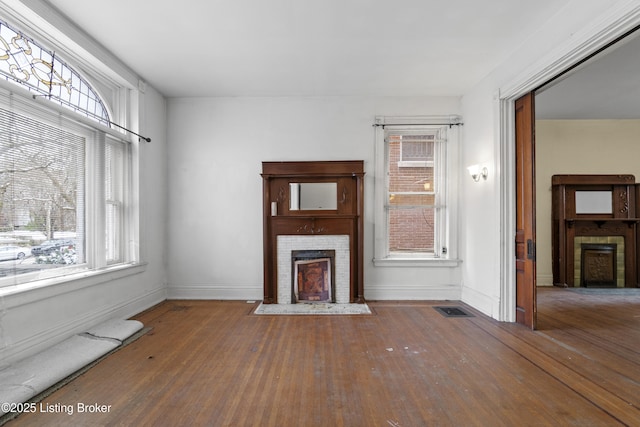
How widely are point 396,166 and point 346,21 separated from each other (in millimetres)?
2334

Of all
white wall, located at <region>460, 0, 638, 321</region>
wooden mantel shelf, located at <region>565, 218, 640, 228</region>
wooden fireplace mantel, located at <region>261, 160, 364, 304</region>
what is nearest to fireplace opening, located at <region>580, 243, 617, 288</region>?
wooden mantel shelf, located at <region>565, 218, 640, 228</region>

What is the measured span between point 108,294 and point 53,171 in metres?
1.47

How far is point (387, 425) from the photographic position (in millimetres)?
1802

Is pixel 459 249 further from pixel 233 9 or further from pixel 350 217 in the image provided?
pixel 233 9

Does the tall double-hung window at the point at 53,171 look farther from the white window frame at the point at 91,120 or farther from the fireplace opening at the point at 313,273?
the fireplace opening at the point at 313,273

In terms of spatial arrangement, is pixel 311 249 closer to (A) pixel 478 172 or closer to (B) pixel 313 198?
(B) pixel 313 198

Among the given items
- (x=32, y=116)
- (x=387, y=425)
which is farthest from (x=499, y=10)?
(x=32, y=116)

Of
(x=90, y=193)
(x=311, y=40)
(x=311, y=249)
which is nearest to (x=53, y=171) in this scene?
(x=90, y=193)

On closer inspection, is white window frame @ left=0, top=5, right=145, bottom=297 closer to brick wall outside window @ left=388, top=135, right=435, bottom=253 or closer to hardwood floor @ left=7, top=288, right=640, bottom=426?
hardwood floor @ left=7, top=288, right=640, bottom=426

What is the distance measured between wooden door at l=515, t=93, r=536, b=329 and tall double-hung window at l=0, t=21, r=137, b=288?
4860 millimetres

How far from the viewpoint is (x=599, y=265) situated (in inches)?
212

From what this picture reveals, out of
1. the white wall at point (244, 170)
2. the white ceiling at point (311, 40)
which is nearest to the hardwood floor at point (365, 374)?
the white wall at point (244, 170)

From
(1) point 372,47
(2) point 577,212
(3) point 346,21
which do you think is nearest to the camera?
(3) point 346,21

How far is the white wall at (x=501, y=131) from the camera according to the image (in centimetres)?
243
